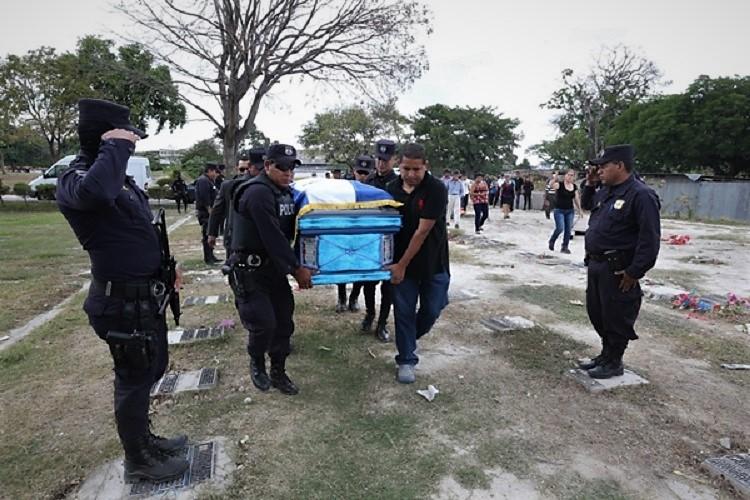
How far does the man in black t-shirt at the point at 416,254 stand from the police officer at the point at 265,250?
0.76 metres

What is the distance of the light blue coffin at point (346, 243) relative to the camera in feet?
10.6

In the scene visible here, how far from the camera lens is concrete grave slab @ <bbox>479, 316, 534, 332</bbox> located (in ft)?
15.8

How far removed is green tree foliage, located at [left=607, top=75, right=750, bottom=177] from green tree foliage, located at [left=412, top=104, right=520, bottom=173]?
16.0 m

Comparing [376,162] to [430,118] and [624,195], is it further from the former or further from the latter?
[430,118]

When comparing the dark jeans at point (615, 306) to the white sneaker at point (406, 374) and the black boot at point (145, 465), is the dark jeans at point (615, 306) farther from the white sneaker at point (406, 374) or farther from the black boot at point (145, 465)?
the black boot at point (145, 465)

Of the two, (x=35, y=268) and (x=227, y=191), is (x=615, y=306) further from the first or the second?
(x=35, y=268)

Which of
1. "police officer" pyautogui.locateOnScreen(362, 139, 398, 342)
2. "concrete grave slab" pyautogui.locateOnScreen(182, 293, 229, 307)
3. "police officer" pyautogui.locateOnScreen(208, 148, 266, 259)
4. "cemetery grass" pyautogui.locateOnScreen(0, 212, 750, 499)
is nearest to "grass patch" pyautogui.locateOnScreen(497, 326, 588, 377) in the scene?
"cemetery grass" pyautogui.locateOnScreen(0, 212, 750, 499)

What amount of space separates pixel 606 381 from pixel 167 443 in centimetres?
306

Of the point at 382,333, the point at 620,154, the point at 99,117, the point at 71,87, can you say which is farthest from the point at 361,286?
the point at 71,87

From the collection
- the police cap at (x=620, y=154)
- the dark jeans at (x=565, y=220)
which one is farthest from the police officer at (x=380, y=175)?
the dark jeans at (x=565, y=220)

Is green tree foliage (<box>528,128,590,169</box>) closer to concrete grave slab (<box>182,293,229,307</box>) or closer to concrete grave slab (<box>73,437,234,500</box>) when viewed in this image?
concrete grave slab (<box>182,293,229,307</box>)

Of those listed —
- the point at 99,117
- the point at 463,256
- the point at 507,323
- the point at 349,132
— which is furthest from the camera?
the point at 349,132

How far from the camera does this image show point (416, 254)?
347 centimetres

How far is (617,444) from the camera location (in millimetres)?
2857
